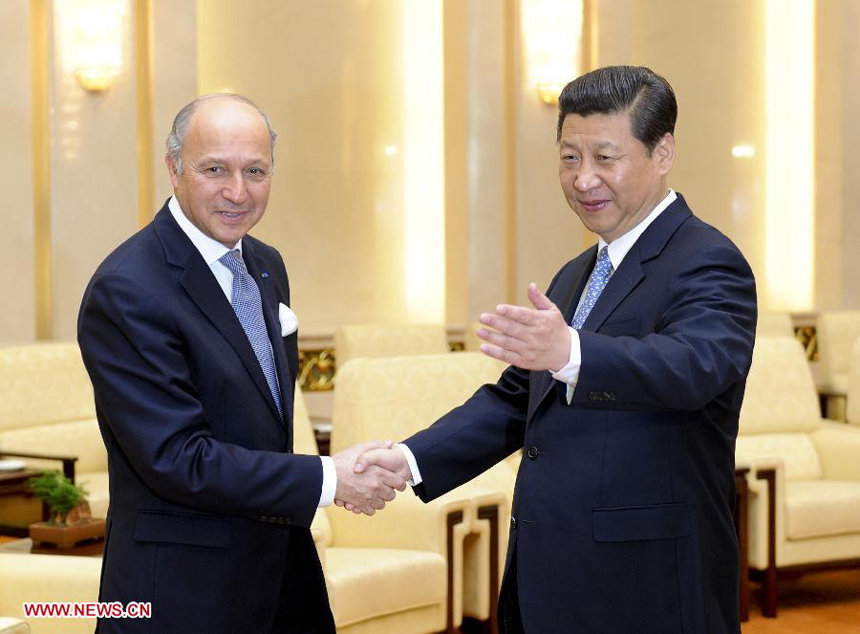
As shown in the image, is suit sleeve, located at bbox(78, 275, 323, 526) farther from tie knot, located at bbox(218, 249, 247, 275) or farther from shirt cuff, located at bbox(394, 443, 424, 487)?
shirt cuff, located at bbox(394, 443, 424, 487)

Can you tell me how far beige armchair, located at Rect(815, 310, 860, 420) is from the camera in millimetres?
7508

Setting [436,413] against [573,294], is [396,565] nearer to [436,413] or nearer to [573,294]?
[436,413]

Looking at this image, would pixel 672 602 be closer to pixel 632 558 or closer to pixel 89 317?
pixel 632 558

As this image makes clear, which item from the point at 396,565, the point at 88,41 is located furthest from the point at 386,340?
the point at 396,565

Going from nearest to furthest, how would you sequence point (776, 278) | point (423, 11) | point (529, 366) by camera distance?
point (529, 366), point (423, 11), point (776, 278)

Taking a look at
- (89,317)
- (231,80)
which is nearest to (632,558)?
(89,317)

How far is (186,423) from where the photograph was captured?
2.17 metres

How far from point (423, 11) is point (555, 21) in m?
0.92

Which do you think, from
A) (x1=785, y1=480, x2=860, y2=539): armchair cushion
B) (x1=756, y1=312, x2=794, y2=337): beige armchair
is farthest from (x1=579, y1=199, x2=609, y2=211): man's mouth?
(x1=756, y1=312, x2=794, y2=337): beige armchair

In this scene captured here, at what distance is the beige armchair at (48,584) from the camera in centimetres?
324

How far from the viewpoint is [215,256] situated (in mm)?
2363

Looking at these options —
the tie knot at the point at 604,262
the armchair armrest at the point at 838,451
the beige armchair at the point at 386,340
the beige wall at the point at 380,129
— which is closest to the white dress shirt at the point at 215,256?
the tie knot at the point at 604,262

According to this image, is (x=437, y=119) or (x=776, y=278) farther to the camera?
(x=776, y=278)

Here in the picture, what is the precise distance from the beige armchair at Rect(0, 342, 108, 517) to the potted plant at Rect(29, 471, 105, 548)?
1.35m
